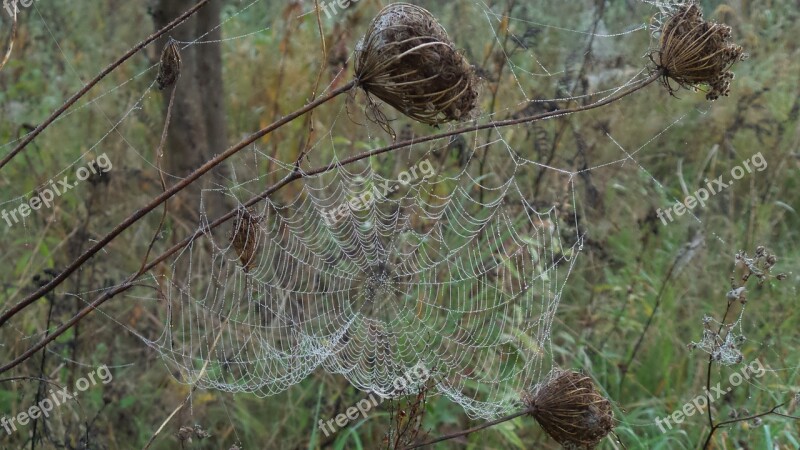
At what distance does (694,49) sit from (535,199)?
6.87 ft

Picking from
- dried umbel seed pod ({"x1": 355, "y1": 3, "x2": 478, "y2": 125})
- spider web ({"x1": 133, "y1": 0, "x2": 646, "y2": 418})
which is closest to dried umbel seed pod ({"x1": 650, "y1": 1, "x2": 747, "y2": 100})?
dried umbel seed pod ({"x1": 355, "y1": 3, "x2": 478, "y2": 125})

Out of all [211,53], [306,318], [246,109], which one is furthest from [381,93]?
[246,109]

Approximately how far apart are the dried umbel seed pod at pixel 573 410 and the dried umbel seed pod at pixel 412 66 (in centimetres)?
70

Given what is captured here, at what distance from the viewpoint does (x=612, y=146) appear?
4895 millimetres

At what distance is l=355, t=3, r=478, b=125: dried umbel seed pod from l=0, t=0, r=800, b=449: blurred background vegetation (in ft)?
2.98

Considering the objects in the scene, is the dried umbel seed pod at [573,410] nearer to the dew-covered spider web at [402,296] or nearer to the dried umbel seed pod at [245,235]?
the dried umbel seed pod at [245,235]

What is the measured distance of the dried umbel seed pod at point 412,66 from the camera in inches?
63.2

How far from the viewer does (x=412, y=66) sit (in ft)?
5.29

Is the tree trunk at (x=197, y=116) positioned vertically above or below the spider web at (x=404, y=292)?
above

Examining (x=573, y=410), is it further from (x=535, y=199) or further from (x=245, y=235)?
(x=535, y=199)

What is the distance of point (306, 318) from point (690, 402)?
5.26 feet

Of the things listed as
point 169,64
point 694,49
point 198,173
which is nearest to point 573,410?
point 694,49

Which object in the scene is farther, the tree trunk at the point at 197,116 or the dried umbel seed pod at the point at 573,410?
the tree trunk at the point at 197,116

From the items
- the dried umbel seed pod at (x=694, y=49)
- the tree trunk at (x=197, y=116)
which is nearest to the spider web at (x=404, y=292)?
the tree trunk at (x=197, y=116)
